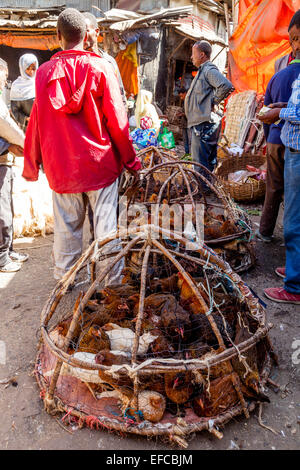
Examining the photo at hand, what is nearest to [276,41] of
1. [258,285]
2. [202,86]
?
[202,86]

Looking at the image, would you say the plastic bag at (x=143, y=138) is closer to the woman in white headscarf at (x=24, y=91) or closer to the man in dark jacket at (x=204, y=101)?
the man in dark jacket at (x=204, y=101)

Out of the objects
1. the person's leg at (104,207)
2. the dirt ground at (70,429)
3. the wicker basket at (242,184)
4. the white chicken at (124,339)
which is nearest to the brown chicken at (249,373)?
the dirt ground at (70,429)

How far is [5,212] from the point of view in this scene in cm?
357

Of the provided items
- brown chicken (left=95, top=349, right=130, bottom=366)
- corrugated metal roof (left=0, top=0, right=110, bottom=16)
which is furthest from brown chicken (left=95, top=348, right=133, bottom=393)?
corrugated metal roof (left=0, top=0, right=110, bottom=16)

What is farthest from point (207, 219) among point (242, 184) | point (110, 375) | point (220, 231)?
point (110, 375)

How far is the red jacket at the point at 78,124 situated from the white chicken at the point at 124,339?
1064mm

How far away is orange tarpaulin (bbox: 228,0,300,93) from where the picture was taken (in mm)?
5728

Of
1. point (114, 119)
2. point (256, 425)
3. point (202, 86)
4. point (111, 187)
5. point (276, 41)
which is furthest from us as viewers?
point (276, 41)

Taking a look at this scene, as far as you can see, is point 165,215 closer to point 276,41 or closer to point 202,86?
point 202,86

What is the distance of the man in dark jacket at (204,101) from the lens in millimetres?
4781

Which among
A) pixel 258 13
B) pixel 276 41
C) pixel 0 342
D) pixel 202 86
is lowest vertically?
pixel 0 342

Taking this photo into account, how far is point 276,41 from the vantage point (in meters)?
6.05

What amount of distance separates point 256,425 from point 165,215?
2.16 meters
